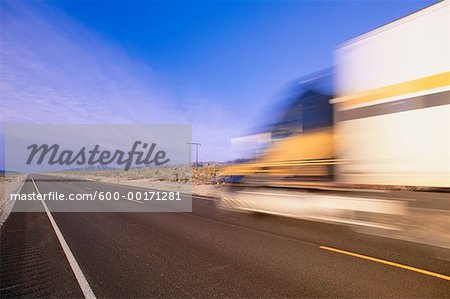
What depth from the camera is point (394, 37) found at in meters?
5.86

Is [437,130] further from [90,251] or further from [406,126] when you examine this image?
[90,251]

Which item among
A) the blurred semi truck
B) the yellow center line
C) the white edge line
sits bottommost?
the white edge line

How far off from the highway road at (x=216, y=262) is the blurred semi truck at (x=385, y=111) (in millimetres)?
1346

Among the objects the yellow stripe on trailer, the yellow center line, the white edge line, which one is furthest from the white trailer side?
the white edge line

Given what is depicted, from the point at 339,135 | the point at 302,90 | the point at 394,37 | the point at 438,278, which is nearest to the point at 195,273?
the point at 438,278

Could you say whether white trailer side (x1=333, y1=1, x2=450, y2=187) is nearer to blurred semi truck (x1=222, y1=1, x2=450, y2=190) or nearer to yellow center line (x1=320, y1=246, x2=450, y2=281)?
blurred semi truck (x1=222, y1=1, x2=450, y2=190)

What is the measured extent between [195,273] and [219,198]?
24.7ft

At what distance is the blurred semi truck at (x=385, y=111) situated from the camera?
16.9 ft

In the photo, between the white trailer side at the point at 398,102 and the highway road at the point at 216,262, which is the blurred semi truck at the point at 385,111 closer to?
the white trailer side at the point at 398,102

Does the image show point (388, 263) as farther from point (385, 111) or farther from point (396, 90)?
point (396, 90)

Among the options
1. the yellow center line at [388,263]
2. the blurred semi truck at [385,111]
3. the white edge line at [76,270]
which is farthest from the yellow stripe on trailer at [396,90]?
the white edge line at [76,270]

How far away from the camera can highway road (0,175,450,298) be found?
178 inches

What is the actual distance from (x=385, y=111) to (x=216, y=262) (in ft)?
13.0

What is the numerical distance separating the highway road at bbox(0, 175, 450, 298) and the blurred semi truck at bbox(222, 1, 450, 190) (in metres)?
1.35
